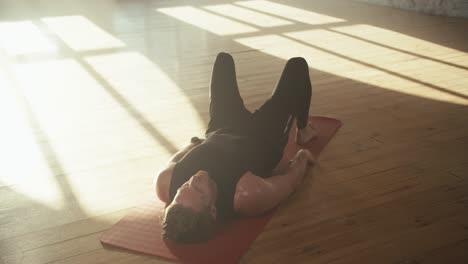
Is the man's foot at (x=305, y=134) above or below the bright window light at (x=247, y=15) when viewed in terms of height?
above

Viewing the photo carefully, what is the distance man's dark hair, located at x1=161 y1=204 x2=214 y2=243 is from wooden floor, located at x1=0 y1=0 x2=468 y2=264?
11 centimetres

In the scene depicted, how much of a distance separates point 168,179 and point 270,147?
402 millimetres

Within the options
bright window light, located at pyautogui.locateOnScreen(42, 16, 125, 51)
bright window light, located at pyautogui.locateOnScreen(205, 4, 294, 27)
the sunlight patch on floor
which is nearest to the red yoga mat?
the sunlight patch on floor

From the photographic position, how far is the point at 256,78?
3201mm

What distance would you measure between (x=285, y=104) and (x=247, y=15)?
3.42m

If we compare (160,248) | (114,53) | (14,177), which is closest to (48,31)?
A: (114,53)

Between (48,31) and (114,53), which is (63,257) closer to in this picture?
(114,53)

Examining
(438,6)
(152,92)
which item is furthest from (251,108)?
(438,6)

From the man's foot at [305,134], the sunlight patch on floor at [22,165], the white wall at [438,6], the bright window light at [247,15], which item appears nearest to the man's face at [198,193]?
the sunlight patch on floor at [22,165]

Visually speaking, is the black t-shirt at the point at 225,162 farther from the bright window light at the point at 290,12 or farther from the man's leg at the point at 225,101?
the bright window light at the point at 290,12

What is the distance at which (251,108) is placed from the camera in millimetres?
2699

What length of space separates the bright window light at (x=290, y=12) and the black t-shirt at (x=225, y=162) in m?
3.32

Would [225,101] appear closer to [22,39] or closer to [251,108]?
[251,108]

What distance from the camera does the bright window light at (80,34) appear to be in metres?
4.06
